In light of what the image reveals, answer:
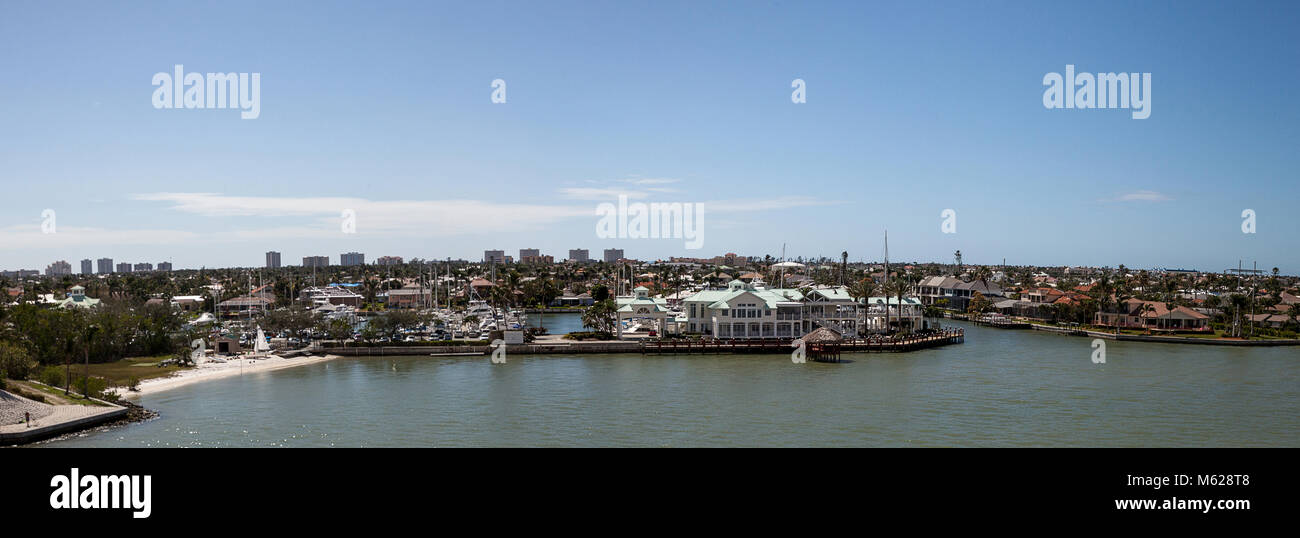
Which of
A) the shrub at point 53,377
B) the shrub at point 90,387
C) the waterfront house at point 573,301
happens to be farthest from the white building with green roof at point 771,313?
the shrub at point 53,377

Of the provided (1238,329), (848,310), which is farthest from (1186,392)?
(1238,329)

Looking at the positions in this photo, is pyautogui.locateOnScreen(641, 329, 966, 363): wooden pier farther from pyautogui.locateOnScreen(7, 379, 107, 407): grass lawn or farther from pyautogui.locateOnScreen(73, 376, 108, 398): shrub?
pyautogui.locateOnScreen(7, 379, 107, 407): grass lawn

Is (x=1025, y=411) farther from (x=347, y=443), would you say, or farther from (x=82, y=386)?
(x=82, y=386)

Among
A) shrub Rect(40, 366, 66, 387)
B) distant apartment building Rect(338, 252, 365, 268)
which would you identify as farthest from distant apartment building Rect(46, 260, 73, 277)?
shrub Rect(40, 366, 66, 387)

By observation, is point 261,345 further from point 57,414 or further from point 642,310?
point 642,310

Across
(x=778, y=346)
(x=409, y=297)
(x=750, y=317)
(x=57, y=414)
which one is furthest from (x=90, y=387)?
(x=409, y=297)
